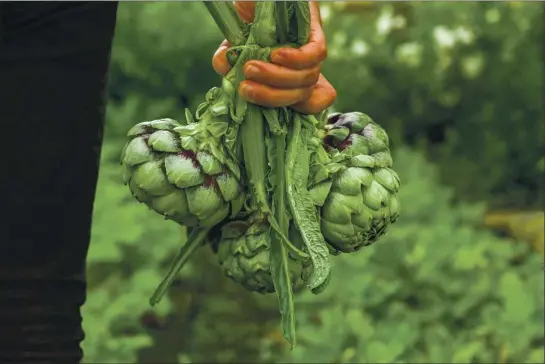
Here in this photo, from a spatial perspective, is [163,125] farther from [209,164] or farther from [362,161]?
→ [362,161]

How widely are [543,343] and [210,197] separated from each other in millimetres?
2111

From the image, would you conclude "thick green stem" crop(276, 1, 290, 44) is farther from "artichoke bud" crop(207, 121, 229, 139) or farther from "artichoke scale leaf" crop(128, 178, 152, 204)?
"artichoke scale leaf" crop(128, 178, 152, 204)

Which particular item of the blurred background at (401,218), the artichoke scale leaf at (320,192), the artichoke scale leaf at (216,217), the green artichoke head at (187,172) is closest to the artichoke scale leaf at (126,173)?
the green artichoke head at (187,172)

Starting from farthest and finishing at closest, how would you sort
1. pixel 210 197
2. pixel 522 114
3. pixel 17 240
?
pixel 522 114 < pixel 17 240 < pixel 210 197

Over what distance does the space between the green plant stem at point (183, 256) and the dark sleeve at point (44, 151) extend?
0.15 m

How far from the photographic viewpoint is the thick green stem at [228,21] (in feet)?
4.33

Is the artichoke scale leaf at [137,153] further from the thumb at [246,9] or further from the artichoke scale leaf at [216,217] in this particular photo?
the thumb at [246,9]

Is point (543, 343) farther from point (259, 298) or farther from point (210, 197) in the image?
point (210, 197)

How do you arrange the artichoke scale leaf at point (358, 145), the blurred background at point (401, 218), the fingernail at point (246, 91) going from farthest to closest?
the blurred background at point (401, 218) → the artichoke scale leaf at point (358, 145) → the fingernail at point (246, 91)

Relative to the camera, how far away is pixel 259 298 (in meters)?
3.34

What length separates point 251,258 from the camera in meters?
1.35

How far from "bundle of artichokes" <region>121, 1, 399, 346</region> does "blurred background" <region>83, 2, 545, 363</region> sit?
168 cm

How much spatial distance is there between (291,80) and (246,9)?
19 cm

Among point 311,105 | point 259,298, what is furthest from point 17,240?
point 259,298
